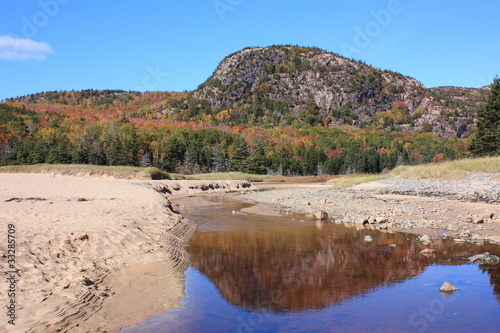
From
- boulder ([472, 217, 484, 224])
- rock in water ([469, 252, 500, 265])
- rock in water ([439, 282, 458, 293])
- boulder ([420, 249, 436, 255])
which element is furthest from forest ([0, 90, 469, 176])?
rock in water ([439, 282, 458, 293])

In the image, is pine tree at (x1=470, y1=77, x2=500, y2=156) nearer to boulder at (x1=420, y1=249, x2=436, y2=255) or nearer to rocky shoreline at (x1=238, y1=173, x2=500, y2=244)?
rocky shoreline at (x1=238, y1=173, x2=500, y2=244)

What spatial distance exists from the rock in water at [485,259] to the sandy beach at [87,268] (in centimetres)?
845

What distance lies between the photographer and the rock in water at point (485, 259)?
10409mm

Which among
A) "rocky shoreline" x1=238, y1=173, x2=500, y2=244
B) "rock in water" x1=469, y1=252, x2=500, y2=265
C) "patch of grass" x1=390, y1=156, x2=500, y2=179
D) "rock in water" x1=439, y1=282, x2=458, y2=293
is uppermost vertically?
"patch of grass" x1=390, y1=156, x2=500, y2=179

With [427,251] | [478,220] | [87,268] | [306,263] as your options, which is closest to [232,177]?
[478,220]

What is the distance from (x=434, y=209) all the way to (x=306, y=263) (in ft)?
43.2

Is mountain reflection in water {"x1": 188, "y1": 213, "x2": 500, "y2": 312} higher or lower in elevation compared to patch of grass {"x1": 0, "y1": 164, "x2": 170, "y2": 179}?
lower

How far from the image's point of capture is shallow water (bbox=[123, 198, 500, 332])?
6.64 m

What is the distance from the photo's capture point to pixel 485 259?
1053cm

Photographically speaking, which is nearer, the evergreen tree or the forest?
the forest

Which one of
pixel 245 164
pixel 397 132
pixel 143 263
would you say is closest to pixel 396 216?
pixel 143 263

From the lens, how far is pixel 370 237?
1440 centimetres

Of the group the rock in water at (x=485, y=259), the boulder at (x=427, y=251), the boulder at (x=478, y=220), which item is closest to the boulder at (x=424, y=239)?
the boulder at (x=427, y=251)

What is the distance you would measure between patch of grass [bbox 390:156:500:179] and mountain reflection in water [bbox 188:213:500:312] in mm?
19269
